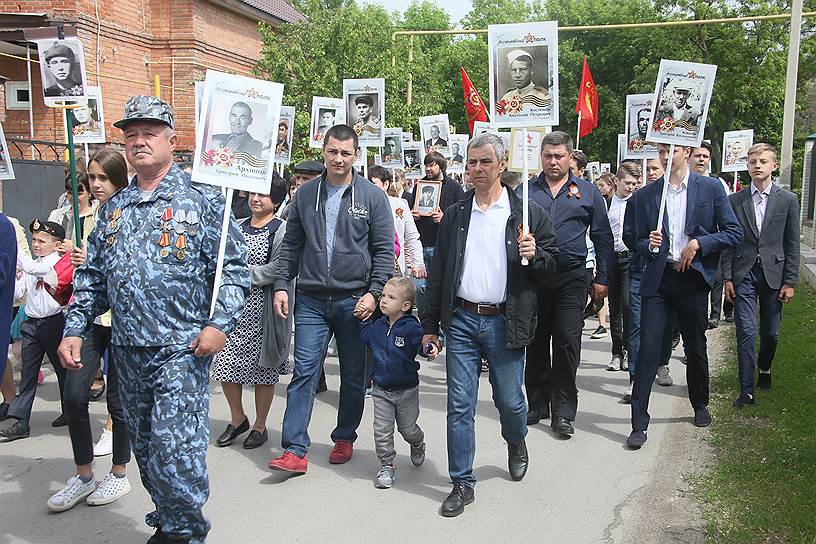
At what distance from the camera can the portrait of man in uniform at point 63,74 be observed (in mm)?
7301

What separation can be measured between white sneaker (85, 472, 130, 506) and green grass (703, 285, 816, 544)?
3419 millimetres

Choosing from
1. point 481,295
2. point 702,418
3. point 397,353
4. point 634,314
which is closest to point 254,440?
point 397,353

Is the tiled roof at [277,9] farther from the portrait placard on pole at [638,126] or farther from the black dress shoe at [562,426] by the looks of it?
the black dress shoe at [562,426]

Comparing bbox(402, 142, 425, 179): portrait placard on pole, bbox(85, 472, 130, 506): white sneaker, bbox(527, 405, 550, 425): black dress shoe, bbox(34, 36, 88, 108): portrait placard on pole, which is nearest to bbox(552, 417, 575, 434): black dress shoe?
bbox(527, 405, 550, 425): black dress shoe

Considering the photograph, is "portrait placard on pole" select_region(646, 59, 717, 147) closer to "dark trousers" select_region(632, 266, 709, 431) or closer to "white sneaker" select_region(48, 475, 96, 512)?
"dark trousers" select_region(632, 266, 709, 431)

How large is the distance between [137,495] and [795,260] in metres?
5.78

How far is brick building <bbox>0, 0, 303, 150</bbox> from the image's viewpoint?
19656 millimetres

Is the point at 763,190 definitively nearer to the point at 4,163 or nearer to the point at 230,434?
the point at 230,434

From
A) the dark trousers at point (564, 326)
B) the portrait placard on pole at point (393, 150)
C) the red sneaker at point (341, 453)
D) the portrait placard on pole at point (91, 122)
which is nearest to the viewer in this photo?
the red sneaker at point (341, 453)

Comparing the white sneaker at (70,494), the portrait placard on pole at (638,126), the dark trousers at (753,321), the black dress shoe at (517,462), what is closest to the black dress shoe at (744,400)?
the dark trousers at (753,321)

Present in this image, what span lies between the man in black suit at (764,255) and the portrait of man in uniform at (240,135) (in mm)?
4619

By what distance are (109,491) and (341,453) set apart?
1592 mm

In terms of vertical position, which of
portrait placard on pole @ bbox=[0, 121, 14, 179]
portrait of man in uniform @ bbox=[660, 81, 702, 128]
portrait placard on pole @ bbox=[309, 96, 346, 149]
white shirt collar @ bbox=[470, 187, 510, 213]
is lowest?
white shirt collar @ bbox=[470, 187, 510, 213]

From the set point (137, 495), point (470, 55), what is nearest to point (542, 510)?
point (137, 495)
